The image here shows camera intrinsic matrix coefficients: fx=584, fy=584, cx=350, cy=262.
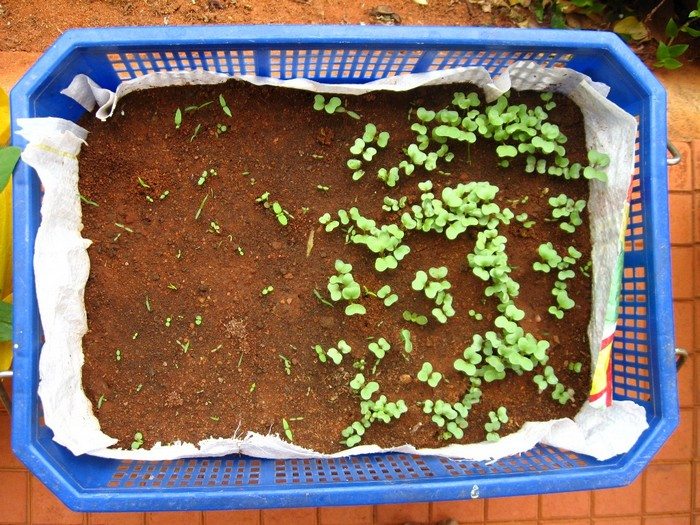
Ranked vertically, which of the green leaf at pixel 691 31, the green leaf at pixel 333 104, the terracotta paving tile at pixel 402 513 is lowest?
the terracotta paving tile at pixel 402 513

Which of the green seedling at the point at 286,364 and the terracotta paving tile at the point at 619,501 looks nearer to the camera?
the green seedling at the point at 286,364

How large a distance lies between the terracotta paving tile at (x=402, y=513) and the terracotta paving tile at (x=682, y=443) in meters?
0.68

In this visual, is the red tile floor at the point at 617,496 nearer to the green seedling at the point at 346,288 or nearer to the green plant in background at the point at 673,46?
the green plant in background at the point at 673,46

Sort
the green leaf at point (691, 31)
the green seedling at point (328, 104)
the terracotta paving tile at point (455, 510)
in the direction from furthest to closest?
the terracotta paving tile at point (455, 510)
the green leaf at point (691, 31)
the green seedling at point (328, 104)

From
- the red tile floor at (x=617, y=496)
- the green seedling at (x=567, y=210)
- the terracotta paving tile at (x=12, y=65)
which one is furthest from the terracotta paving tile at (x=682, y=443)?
the terracotta paving tile at (x=12, y=65)

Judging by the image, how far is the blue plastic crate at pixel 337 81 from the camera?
3.62ft

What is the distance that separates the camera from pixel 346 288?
1.25 metres

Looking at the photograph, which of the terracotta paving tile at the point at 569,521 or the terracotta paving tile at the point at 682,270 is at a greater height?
the terracotta paving tile at the point at 682,270

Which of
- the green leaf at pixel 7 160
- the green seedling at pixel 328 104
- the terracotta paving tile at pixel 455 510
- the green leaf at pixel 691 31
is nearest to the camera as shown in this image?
Answer: the green leaf at pixel 7 160

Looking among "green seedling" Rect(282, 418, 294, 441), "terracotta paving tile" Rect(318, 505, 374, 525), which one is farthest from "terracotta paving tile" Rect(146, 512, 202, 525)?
"green seedling" Rect(282, 418, 294, 441)

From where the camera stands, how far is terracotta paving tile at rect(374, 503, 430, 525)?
1618 mm

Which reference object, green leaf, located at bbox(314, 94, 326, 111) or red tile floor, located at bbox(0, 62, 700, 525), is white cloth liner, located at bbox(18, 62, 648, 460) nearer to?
green leaf, located at bbox(314, 94, 326, 111)

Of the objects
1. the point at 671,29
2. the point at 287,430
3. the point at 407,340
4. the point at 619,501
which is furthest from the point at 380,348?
the point at 671,29

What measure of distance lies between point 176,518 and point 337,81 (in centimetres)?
121
